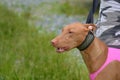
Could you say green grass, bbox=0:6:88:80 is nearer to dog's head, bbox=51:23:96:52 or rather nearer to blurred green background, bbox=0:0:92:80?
blurred green background, bbox=0:0:92:80

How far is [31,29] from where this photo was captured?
21.8 feet

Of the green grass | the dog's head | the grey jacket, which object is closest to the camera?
the dog's head

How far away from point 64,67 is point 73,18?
10.6 feet

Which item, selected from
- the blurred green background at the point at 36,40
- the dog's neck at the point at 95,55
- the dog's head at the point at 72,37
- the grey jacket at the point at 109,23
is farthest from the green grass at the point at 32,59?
Result: the dog's head at the point at 72,37

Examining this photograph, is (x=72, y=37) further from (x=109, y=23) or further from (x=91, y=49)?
(x=109, y=23)

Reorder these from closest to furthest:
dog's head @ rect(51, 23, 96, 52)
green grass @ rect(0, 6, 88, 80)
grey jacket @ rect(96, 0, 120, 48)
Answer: dog's head @ rect(51, 23, 96, 52)
grey jacket @ rect(96, 0, 120, 48)
green grass @ rect(0, 6, 88, 80)

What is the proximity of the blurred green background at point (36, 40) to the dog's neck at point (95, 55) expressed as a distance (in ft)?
4.08

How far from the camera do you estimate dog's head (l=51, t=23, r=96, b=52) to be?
3.25 meters

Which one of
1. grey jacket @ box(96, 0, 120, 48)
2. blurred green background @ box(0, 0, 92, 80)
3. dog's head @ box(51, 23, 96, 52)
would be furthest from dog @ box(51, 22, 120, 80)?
blurred green background @ box(0, 0, 92, 80)

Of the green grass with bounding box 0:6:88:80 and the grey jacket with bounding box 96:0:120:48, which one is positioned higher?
the grey jacket with bounding box 96:0:120:48

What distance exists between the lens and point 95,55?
3.35 metres

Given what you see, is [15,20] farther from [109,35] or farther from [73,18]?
[109,35]

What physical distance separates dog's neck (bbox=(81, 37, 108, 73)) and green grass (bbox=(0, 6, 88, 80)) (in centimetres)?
125

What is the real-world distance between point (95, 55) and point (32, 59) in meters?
1.94
